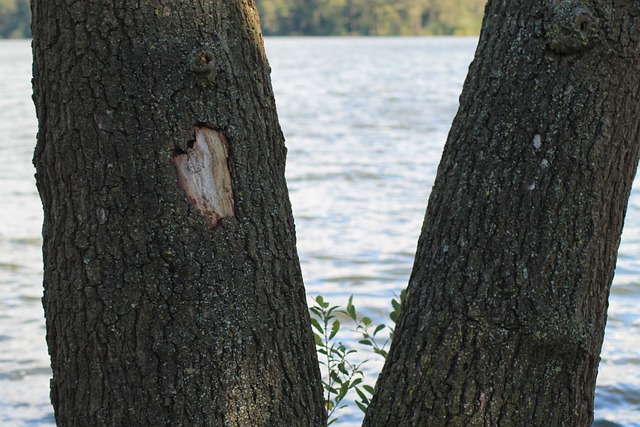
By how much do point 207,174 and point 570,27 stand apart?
1031 mm

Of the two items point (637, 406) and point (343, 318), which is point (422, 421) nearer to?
point (637, 406)

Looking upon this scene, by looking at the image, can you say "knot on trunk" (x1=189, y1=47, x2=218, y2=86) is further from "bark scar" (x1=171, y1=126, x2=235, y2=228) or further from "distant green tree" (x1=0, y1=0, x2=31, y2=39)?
"distant green tree" (x1=0, y1=0, x2=31, y2=39)

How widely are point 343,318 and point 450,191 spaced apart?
4.71 m

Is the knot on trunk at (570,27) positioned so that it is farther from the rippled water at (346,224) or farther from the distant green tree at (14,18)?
the distant green tree at (14,18)

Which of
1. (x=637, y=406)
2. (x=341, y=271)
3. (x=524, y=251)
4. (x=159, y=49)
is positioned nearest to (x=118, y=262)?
(x=159, y=49)

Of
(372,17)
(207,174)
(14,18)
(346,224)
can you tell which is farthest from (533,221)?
(372,17)

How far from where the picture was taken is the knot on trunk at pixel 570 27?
214cm

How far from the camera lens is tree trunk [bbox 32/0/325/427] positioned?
87.1 inches

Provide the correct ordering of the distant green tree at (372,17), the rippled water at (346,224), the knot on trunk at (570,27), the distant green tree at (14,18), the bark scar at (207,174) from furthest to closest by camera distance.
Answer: the distant green tree at (372,17), the distant green tree at (14,18), the rippled water at (346,224), the bark scar at (207,174), the knot on trunk at (570,27)

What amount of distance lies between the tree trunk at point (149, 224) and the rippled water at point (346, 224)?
10.5ft

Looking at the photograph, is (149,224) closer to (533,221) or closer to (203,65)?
(203,65)

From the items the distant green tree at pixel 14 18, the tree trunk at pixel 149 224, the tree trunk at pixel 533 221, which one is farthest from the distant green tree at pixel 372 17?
the tree trunk at pixel 533 221

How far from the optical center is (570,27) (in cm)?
215

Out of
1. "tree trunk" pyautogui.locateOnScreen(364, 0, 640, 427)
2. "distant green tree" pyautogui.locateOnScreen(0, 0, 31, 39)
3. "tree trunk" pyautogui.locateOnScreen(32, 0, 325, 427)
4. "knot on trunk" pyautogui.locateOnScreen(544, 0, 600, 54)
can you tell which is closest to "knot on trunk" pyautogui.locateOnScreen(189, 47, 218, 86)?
"tree trunk" pyautogui.locateOnScreen(32, 0, 325, 427)
